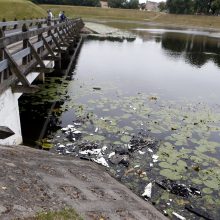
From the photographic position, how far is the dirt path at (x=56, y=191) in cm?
510

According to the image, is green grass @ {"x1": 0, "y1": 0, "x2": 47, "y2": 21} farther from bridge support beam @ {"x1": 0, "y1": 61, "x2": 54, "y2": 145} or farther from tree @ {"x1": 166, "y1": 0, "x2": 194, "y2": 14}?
tree @ {"x1": 166, "y1": 0, "x2": 194, "y2": 14}

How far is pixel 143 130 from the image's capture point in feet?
41.6

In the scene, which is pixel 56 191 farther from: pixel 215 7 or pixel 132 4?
pixel 132 4

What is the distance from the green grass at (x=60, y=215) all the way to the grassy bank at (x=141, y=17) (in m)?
107

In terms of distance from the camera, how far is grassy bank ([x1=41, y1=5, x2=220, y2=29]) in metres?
107

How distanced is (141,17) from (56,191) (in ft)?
394

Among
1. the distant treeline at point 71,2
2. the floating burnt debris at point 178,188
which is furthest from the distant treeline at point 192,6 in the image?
the floating burnt debris at point 178,188

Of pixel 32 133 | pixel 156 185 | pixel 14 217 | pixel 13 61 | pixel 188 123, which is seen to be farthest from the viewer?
pixel 188 123

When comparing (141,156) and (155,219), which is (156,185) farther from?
(155,219)

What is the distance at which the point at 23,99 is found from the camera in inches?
609

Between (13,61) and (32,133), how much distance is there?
10.8 ft

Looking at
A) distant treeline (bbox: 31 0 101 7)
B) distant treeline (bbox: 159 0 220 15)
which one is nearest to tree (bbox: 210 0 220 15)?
distant treeline (bbox: 159 0 220 15)

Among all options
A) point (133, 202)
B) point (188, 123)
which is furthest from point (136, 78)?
point (133, 202)

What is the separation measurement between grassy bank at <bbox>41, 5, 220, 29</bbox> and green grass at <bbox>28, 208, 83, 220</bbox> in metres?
107
